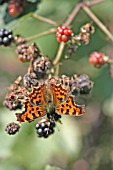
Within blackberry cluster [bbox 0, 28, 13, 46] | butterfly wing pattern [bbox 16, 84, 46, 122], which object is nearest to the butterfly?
butterfly wing pattern [bbox 16, 84, 46, 122]

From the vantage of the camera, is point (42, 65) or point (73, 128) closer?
point (42, 65)

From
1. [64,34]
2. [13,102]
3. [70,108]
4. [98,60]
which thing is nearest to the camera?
[70,108]

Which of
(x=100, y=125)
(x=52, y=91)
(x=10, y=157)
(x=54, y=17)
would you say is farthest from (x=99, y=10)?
(x=52, y=91)

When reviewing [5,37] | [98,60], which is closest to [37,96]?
[5,37]

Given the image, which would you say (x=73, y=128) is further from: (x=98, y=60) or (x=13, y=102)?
(x=13, y=102)

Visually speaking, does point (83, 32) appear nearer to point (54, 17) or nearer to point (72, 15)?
point (72, 15)

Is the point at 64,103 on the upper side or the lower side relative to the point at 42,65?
lower
